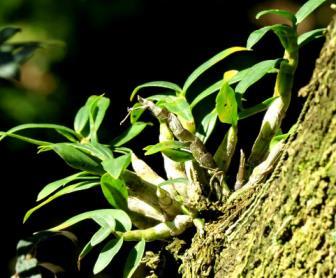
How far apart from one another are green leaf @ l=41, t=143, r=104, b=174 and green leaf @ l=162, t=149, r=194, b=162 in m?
0.11

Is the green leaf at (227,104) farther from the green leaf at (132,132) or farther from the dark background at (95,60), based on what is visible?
the dark background at (95,60)

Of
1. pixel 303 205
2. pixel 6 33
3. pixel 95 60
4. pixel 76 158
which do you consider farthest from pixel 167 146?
pixel 95 60

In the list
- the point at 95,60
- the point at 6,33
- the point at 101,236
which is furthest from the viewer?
the point at 95,60

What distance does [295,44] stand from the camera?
3.34 feet

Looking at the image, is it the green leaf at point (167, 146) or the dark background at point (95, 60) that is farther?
the dark background at point (95, 60)

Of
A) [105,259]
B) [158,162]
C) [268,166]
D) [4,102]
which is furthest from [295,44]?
[4,102]

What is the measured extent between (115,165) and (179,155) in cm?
10

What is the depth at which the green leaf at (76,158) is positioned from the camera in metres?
1.07

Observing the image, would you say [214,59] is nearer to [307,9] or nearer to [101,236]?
[307,9]

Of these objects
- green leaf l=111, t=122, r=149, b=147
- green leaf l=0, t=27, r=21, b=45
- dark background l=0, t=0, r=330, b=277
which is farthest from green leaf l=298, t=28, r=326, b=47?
dark background l=0, t=0, r=330, b=277

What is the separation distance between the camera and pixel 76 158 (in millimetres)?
1076

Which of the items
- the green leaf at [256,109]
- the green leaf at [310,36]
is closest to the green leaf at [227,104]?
the green leaf at [256,109]

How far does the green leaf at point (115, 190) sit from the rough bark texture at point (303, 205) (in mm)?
198

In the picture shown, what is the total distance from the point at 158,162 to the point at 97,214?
1.14 m
